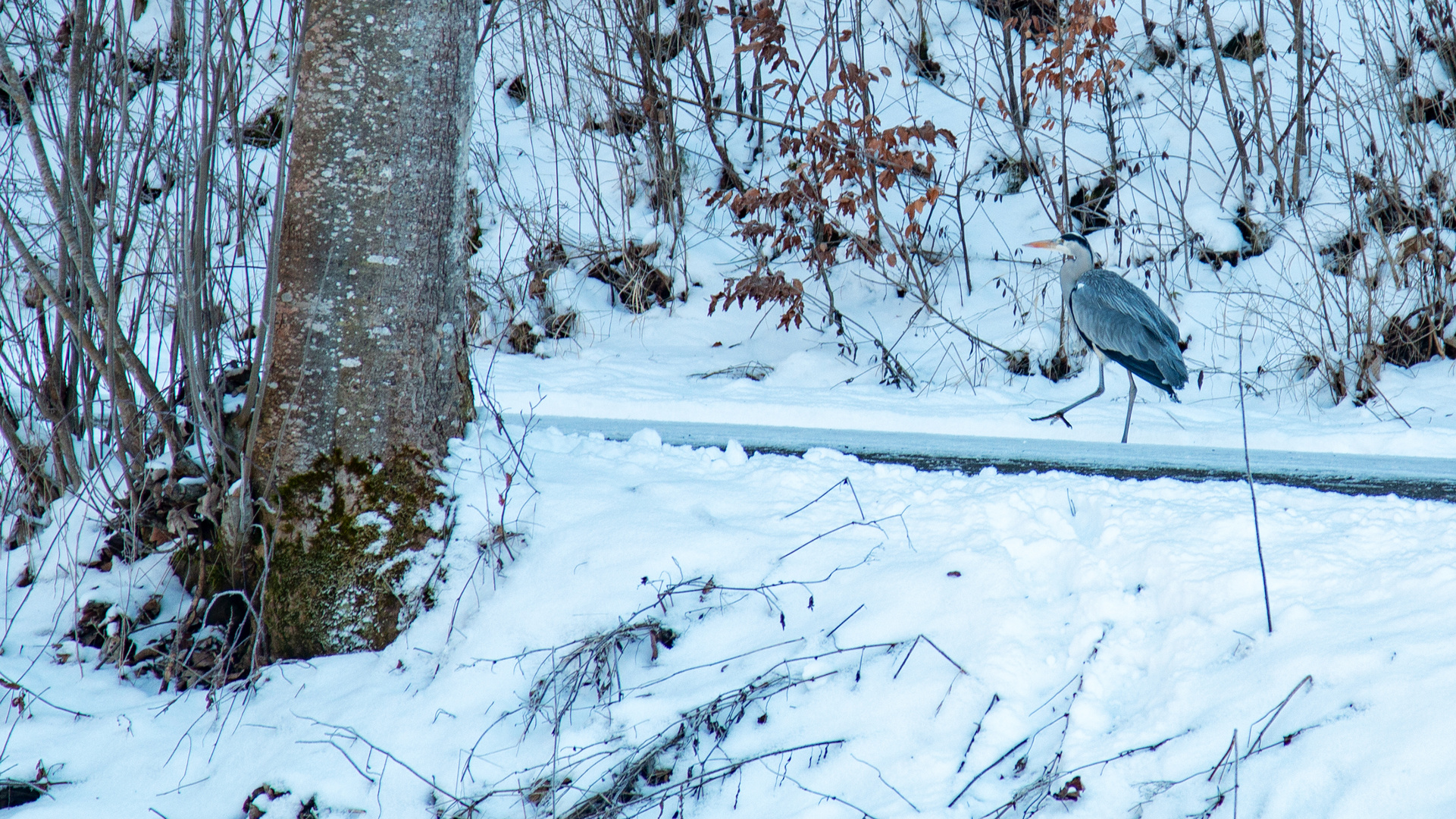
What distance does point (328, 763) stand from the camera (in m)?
2.71

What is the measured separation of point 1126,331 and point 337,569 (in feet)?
13.1

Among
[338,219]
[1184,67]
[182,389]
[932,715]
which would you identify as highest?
[1184,67]

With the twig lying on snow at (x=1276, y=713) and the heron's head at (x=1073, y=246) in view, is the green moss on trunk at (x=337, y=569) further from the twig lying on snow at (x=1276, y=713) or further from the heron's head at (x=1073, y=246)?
the heron's head at (x=1073, y=246)

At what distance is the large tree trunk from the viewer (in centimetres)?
293

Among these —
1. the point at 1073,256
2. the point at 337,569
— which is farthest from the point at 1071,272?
the point at 337,569

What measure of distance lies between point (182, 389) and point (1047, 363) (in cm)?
538

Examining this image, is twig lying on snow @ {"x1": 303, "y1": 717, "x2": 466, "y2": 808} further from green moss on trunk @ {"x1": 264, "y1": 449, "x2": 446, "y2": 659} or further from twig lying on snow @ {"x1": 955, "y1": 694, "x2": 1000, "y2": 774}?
twig lying on snow @ {"x1": 955, "y1": 694, "x2": 1000, "y2": 774}

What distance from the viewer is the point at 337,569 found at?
3055 millimetres

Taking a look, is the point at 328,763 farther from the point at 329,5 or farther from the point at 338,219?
the point at 329,5


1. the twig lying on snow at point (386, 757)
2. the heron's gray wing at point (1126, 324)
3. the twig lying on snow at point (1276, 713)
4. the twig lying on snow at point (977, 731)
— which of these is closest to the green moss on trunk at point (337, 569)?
the twig lying on snow at point (386, 757)

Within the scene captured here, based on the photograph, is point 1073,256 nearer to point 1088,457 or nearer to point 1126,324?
point 1126,324

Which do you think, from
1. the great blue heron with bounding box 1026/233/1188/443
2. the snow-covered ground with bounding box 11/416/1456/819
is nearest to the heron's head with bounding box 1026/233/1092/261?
the great blue heron with bounding box 1026/233/1188/443

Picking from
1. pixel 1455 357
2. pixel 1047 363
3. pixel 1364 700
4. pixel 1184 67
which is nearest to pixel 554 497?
pixel 1364 700

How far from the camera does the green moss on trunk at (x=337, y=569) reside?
10.0 feet
